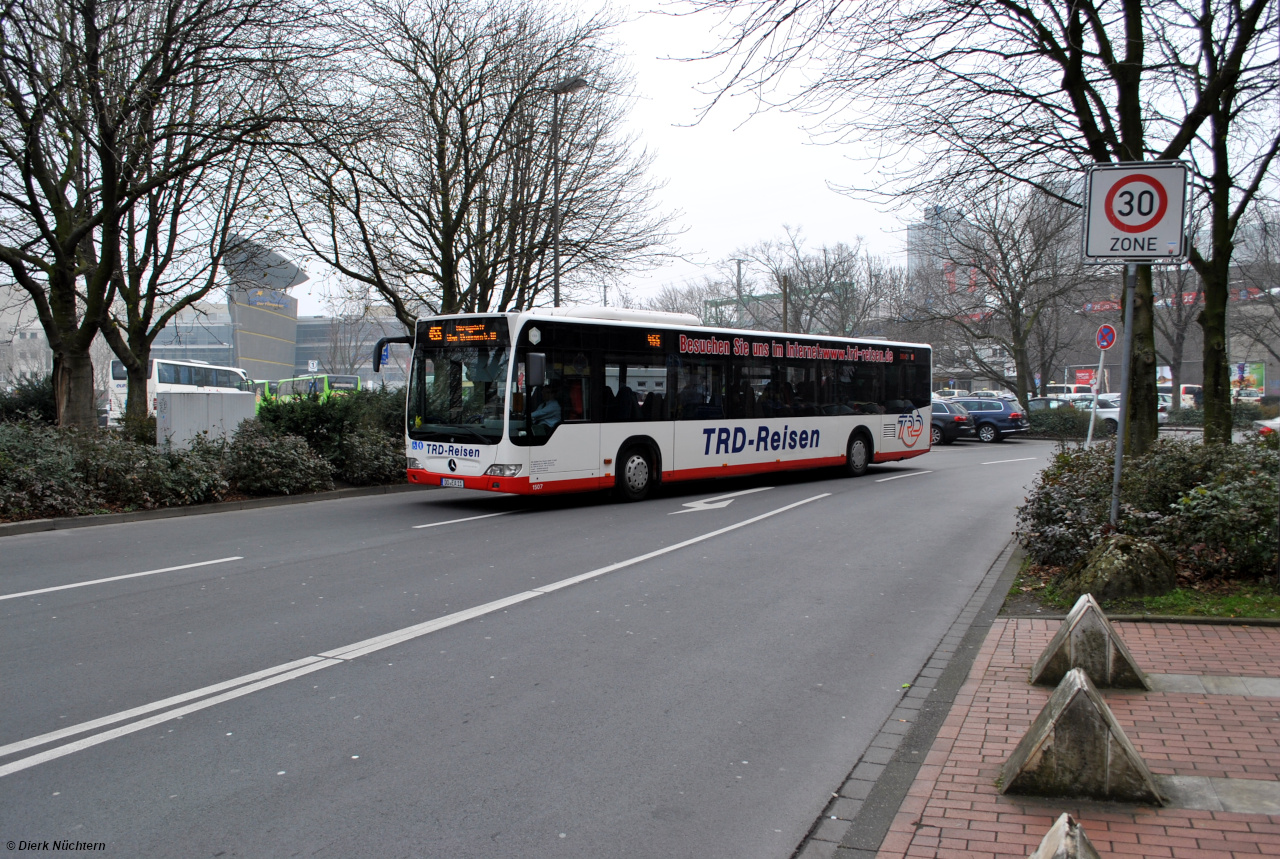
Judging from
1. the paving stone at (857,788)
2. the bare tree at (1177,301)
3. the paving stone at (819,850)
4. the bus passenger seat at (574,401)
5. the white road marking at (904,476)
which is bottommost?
the paving stone at (819,850)

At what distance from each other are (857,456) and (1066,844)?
1803 cm

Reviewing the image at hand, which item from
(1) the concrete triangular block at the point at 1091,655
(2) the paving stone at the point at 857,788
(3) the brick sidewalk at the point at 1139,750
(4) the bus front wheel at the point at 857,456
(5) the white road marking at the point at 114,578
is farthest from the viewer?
(4) the bus front wheel at the point at 857,456

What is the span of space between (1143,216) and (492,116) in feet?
54.1

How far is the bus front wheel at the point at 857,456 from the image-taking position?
65.9 ft

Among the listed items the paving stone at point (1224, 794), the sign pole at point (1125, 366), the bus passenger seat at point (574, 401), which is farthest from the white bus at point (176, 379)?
the paving stone at point (1224, 794)

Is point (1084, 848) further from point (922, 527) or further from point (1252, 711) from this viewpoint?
point (922, 527)

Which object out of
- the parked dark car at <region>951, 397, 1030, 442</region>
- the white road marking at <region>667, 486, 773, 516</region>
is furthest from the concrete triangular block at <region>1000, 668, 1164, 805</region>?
the parked dark car at <region>951, 397, 1030, 442</region>

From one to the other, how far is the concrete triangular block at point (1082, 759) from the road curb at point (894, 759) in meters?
0.53

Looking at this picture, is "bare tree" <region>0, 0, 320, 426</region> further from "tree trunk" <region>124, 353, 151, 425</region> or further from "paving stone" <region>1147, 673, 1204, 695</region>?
"paving stone" <region>1147, 673, 1204, 695</region>

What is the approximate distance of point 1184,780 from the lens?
402cm

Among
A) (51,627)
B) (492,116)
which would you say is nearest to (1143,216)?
(51,627)

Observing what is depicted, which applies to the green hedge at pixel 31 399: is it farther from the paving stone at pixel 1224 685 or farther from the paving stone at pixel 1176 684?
the paving stone at pixel 1224 685

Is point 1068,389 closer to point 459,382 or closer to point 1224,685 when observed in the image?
point 459,382

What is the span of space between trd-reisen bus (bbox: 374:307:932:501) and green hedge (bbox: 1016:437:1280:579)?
7007 mm
